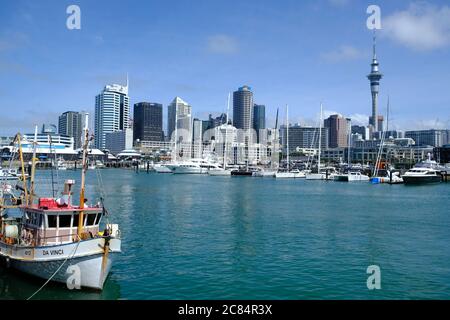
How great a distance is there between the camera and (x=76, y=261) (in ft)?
68.8

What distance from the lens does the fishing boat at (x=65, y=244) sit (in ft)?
68.7

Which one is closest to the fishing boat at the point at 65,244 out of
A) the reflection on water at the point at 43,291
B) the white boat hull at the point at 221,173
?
the reflection on water at the point at 43,291

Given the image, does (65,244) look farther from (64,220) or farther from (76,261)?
(64,220)

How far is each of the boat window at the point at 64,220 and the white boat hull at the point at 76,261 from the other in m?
1.54

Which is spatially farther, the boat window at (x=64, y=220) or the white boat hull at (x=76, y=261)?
the boat window at (x=64, y=220)

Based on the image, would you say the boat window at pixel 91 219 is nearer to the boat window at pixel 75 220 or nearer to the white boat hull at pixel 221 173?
the boat window at pixel 75 220

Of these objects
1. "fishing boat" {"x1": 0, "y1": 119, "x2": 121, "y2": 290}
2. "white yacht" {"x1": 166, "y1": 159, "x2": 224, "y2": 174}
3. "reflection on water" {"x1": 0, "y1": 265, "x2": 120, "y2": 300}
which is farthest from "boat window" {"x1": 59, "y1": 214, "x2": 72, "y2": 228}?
"white yacht" {"x1": 166, "y1": 159, "x2": 224, "y2": 174}

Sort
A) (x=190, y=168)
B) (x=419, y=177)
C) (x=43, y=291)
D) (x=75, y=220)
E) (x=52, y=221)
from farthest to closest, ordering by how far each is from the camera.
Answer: (x=190, y=168) < (x=419, y=177) < (x=75, y=220) < (x=52, y=221) < (x=43, y=291)

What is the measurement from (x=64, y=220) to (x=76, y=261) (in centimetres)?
274

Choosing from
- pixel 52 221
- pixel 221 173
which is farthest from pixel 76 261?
pixel 221 173

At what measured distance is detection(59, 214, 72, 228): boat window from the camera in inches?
887

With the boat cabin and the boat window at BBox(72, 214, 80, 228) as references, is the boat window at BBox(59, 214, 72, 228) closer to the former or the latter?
the boat cabin

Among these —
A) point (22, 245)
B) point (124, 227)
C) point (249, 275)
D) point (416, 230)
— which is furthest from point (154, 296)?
point (416, 230)

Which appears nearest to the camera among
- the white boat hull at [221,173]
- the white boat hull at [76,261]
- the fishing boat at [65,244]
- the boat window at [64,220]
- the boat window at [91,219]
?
the white boat hull at [76,261]
